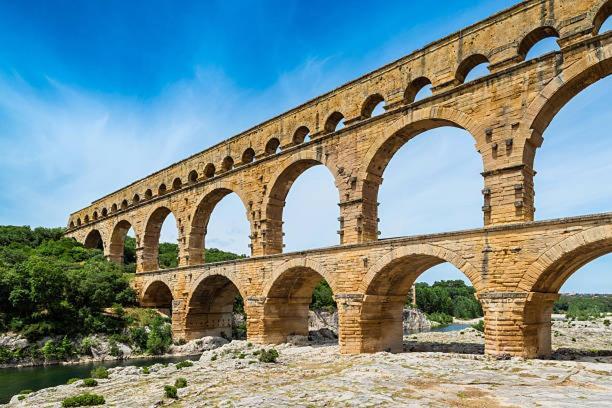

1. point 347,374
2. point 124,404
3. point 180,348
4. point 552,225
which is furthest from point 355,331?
point 180,348

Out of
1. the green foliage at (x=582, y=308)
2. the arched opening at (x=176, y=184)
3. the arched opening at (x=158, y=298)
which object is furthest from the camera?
the green foliage at (x=582, y=308)

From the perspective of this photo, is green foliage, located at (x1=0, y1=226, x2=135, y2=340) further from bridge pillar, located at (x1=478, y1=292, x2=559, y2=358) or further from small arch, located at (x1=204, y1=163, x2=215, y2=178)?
bridge pillar, located at (x1=478, y1=292, x2=559, y2=358)

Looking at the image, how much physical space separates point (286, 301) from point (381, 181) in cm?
767

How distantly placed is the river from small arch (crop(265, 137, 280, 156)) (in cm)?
1150

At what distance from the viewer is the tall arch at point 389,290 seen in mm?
18344

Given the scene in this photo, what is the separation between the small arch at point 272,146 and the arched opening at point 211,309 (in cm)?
731

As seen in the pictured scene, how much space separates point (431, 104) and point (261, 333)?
12.9 m

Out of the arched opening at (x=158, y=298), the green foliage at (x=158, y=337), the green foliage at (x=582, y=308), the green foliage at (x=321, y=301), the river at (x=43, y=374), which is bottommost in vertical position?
the green foliage at (x=582, y=308)

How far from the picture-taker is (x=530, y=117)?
641 inches

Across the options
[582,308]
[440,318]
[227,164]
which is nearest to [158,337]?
[227,164]

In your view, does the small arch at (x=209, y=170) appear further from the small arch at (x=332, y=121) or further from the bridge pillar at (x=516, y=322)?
the bridge pillar at (x=516, y=322)

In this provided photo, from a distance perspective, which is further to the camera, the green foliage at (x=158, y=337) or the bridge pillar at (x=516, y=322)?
the green foliage at (x=158, y=337)

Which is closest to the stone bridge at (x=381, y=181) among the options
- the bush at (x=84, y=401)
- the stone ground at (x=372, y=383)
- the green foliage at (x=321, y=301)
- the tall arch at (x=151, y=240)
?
the stone ground at (x=372, y=383)

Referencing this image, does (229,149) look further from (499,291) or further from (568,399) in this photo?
(568,399)
